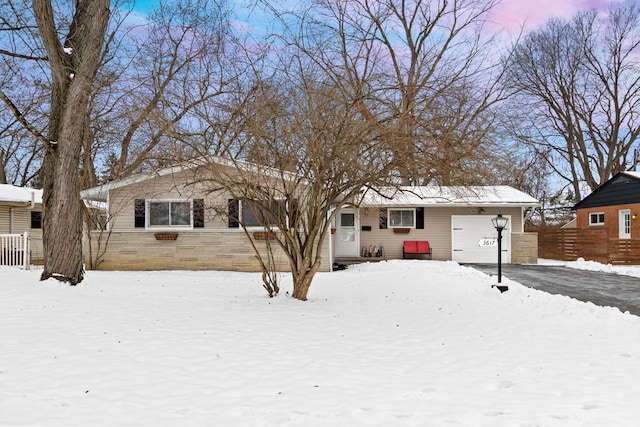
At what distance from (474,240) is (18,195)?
64.1 feet

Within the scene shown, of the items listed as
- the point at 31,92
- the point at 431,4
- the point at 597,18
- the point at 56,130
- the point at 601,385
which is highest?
the point at 597,18

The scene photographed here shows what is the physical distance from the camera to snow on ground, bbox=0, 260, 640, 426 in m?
3.50

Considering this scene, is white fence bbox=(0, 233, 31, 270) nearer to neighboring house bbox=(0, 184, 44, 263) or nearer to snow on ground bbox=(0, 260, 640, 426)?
snow on ground bbox=(0, 260, 640, 426)

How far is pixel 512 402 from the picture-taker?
375cm

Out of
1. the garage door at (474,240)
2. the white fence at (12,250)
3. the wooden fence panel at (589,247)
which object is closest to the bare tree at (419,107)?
the garage door at (474,240)

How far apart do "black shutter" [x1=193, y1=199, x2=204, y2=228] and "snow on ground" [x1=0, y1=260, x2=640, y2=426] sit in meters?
5.60

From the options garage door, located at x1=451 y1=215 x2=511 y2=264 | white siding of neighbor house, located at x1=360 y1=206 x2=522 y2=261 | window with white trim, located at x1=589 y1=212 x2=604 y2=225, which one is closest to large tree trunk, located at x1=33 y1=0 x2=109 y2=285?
white siding of neighbor house, located at x1=360 y1=206 x2=522 y2=261

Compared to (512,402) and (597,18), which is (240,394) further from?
(597,18)

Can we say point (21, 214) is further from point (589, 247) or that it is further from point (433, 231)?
point (589, 247)

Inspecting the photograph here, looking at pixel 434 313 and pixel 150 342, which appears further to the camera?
pixel 434 313

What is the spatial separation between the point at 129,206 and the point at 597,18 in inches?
1078

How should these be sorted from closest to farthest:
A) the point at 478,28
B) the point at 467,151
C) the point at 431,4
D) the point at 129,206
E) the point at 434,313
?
the point at 467,151 < the point at 434,313 < the point at 478,28 < the point at 129,206 < the point at 431,4

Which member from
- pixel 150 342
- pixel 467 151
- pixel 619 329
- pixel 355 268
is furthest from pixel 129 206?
pixel 619 329

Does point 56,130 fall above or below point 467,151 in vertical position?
above
